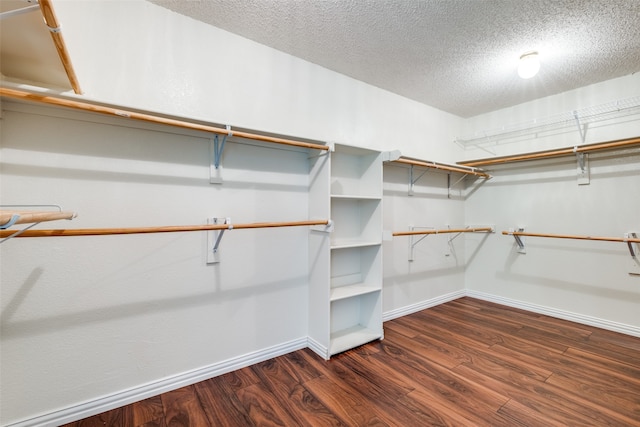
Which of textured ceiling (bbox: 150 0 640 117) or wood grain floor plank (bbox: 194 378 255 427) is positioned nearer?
wood grain floor plank (bbox: 194 378 255 427)

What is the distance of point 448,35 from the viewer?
1.90 metres

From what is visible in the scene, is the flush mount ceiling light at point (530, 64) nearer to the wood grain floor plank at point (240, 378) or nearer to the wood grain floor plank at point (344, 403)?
the wood grain floor plank at point (344, 403)

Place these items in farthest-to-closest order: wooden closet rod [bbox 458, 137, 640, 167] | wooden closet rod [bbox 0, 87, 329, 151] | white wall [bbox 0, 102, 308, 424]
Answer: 1. wooden closet rod [bbox 458, 137, 640, 167]
2. white wall [bbox 0, 102, 308, 424]
3. wooden closet rod [bbox 0, 87, 329, 151]

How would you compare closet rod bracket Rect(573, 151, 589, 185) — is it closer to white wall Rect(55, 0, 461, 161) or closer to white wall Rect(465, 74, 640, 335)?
white wall Rect(465, 74, 640, 335)

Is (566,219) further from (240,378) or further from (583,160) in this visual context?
(240,378)

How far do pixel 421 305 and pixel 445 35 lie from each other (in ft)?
8.30

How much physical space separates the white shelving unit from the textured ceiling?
764mm

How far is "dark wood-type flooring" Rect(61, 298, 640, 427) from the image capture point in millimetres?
1453

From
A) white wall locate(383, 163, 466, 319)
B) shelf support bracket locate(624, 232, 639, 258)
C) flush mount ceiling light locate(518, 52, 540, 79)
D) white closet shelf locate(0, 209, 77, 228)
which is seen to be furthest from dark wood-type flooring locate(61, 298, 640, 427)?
flush mount ceiling light locate(518, 52, 540, 79)

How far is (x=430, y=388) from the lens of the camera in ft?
5.56

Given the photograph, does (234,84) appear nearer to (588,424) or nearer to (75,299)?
(75,299)

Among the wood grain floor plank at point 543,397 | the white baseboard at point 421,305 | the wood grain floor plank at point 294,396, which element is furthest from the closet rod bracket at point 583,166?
the wood grain floor plank at point 294,396

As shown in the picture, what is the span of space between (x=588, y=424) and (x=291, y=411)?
1549 millimetres

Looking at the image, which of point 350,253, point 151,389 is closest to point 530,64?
point 350,253
